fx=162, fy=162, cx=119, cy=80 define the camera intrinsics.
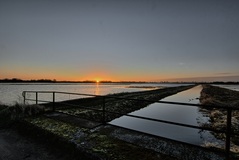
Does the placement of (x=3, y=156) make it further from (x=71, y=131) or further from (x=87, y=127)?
(x=87, y=127)

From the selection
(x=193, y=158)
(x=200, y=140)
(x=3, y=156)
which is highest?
(x=193, y=158)

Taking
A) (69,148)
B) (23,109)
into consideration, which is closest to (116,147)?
(69,148)

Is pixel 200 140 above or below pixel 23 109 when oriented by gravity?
below

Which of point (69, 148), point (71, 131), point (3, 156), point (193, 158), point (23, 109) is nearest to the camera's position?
point (193, 158)

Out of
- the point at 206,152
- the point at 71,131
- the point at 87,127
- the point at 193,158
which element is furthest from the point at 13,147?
the point at 206,152

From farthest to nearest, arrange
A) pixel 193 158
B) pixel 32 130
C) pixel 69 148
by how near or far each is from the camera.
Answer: pixel 32 130, pixel 69 148, pixel 193 158

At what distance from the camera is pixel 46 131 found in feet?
18.7

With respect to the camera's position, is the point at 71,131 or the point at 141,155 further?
the point at 71,131

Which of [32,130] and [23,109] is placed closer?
[32,130]

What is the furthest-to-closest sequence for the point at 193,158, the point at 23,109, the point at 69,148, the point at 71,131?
the point at 23,109 → the point at 71,131 → the point at 69,148 → the point at 193,158

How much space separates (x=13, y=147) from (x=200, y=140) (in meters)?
7.40

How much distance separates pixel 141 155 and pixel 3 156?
365 cm

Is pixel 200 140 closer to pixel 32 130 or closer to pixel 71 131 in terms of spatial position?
pixel 71 131

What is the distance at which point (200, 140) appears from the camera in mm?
7441
